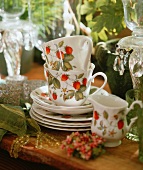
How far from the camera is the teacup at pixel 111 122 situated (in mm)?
924

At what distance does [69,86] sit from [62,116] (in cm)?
7

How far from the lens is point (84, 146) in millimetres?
894

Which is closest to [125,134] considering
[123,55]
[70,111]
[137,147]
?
[137,147]

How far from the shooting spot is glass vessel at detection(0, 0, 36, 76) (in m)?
1.39

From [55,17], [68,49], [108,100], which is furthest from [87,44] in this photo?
[55,17]

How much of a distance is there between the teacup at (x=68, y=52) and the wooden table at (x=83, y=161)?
0.57 ft

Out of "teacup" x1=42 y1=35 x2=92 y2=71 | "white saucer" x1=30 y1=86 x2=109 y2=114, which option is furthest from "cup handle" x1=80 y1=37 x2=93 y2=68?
"white saucer" x1=30 y1=86 x2=109 y2=114

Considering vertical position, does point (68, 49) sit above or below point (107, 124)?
above

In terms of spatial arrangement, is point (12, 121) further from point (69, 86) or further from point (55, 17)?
point (55, 17)

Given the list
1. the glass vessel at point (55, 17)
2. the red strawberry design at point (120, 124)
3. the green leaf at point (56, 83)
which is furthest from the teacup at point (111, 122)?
the glass vessel at point (55, 17)

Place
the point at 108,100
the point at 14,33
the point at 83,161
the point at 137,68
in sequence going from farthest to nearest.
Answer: the point at 14,33 → the point at 137,68 → the point at 108,100 → the point at 83,161

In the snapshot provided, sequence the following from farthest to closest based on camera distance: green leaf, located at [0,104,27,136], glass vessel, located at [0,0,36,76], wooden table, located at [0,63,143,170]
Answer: glass vessel, located at [0,0,36,76] < green leaf, located at [0,104,27,136] < wooden table, located at [0,63,143,170]

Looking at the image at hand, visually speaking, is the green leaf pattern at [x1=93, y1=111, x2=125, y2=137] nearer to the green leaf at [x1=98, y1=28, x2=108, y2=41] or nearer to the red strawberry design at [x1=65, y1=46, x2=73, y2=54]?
the red strawberry design at [x1=65, y1=46, x2=73, y2=54]

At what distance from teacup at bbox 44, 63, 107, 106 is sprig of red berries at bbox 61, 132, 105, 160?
131 millimetres
